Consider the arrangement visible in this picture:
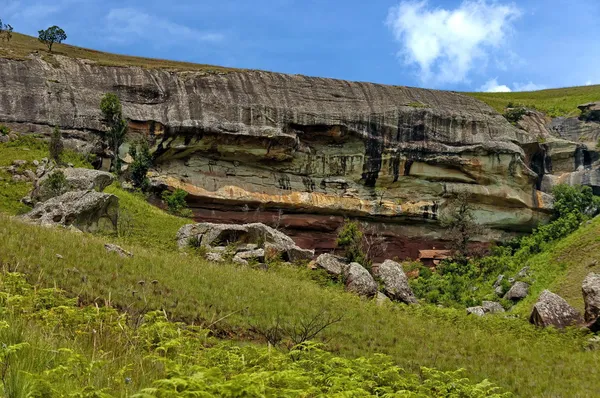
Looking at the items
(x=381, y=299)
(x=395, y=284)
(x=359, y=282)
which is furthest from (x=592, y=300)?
(x=359, y=282)

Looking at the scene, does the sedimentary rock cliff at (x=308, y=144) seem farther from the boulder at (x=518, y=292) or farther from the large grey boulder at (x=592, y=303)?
the large grey boulder at (x=592, y=303)

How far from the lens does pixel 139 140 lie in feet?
130

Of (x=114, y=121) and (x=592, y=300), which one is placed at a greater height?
(x=114, y=121)

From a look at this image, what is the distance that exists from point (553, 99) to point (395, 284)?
46078 mm

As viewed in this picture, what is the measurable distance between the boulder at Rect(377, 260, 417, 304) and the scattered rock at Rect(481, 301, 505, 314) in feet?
15.9

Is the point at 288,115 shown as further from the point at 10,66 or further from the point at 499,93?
the point at 499,93

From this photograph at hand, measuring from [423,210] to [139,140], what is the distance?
76.9 feet

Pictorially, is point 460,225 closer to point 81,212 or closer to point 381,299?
point 381,299

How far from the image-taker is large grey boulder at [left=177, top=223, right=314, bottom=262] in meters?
24.5

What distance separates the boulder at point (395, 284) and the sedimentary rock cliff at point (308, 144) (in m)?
18.4

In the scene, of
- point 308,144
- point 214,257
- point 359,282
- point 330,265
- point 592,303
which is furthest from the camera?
point 308,144

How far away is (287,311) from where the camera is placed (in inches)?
549

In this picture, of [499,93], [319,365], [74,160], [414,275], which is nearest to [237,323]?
[319,365]

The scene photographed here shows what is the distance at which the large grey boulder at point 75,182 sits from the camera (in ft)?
89.6
